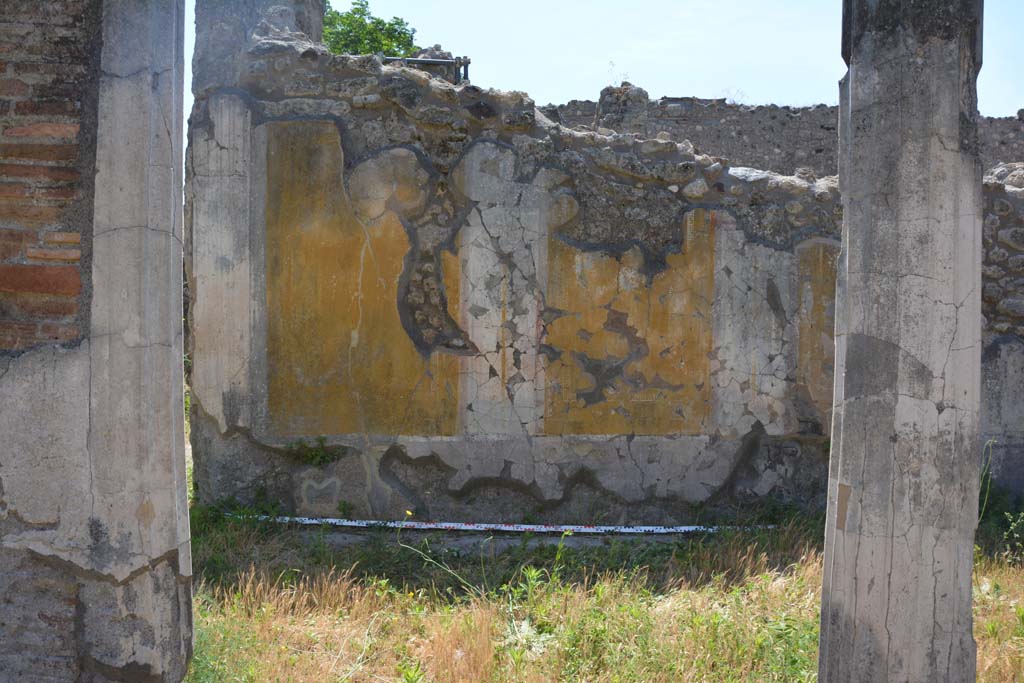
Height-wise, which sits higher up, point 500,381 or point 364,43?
point 364,43

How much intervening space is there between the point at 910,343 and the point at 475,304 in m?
2.77

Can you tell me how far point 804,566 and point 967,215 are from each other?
7.15 ft

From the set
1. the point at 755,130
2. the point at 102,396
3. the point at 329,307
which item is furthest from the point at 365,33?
the point at 102,396

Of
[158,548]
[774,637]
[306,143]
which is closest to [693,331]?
[774,637]

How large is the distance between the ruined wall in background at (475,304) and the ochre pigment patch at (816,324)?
13mm

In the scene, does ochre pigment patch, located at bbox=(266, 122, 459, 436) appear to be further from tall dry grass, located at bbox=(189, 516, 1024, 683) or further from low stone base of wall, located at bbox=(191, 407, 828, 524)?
tall dry grass, located at bbox=(189, 516, 1024, 683)

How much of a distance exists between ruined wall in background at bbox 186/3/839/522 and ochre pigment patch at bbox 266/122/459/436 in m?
0.01

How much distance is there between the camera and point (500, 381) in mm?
4734

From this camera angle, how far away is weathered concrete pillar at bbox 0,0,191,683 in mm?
2432

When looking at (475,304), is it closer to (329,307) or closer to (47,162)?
(329,307)

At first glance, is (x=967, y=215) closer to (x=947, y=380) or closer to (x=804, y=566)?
(x=947, y=380)

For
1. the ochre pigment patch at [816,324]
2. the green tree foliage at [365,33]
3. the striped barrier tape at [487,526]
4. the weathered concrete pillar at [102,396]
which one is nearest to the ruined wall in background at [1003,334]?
the ochre pigment patch at [816,324]

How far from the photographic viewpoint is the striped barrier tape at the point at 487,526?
4.52 metres

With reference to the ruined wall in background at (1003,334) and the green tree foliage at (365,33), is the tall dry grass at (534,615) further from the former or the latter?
the green tree foliage at (365,33)
